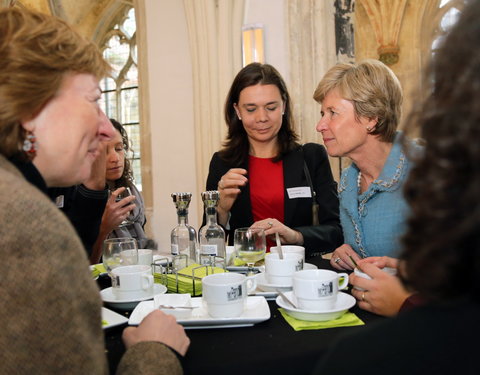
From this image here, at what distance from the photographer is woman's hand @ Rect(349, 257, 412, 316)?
4.53ft

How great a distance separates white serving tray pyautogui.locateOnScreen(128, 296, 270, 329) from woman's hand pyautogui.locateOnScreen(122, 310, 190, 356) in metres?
0.10

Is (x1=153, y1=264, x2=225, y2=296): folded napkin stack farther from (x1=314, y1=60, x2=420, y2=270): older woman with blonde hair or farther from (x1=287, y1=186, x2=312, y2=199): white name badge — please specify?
(x1=287, y1=186, x2=312, y2=199): white name badge

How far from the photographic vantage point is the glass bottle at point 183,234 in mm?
1944

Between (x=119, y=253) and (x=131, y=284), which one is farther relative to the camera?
(x=119, y=253)

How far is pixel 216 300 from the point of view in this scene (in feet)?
4.43

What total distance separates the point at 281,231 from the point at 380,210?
0.48m

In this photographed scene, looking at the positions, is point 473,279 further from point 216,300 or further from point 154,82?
point 154,82

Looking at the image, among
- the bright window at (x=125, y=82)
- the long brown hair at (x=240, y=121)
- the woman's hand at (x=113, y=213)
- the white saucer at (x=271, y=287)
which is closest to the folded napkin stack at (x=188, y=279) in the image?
the white saucer at (x=271, y=287)

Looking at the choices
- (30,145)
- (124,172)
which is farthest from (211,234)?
(124,172)

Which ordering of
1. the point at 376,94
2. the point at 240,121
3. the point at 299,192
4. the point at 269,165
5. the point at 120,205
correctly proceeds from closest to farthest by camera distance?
the point at 376,94
the point at 120,205
the point at 299,192
the point at 269,165
the point at 240,121

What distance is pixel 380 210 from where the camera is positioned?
2170 millimetres

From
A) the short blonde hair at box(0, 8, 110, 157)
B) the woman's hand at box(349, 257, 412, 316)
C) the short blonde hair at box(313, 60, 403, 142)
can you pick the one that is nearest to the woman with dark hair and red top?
the short blonde hair at box(313, 60, 403, 142)

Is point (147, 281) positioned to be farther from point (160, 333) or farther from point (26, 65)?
point (26, 65)

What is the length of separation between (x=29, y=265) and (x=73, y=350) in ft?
0.59
